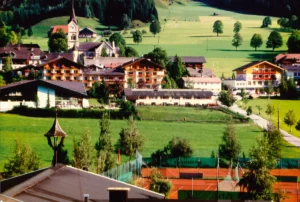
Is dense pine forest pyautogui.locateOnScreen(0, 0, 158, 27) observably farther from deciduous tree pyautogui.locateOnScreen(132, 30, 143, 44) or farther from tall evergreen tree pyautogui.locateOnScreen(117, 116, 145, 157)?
tall evergreen tree pyautogui.locateOnScreen(117, 116, 145, 157)

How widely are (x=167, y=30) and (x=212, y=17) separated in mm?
4183

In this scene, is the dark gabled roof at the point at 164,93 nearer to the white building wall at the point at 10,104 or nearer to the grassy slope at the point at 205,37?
the white building wall at the point at 10,104

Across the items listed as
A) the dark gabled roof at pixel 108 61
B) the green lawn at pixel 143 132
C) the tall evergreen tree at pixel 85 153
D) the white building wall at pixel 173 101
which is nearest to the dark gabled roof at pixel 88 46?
the dark gabled roof at pixel 108 61

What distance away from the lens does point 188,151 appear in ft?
51.8

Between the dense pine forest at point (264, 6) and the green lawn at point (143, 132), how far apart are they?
2602cm

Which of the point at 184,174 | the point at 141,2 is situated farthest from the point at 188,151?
the point at 141,2

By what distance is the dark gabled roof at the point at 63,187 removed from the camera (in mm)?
4625

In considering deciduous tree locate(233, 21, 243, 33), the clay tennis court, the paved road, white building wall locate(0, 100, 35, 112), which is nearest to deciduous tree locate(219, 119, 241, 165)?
the clay tennis court

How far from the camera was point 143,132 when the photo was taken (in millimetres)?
19766

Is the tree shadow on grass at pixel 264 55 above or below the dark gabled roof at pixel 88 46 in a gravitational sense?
below

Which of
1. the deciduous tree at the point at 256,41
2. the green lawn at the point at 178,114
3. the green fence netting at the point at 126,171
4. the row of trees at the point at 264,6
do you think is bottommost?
the green fence netting at the point at 126,171

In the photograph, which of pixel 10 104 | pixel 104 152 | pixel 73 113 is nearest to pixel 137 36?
pixel 10 104

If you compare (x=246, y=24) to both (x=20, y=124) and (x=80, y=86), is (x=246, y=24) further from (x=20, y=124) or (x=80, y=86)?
(x=20, y=124)

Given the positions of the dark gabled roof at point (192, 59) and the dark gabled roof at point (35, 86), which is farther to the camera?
the dark gabled roof at point (192, 59)
